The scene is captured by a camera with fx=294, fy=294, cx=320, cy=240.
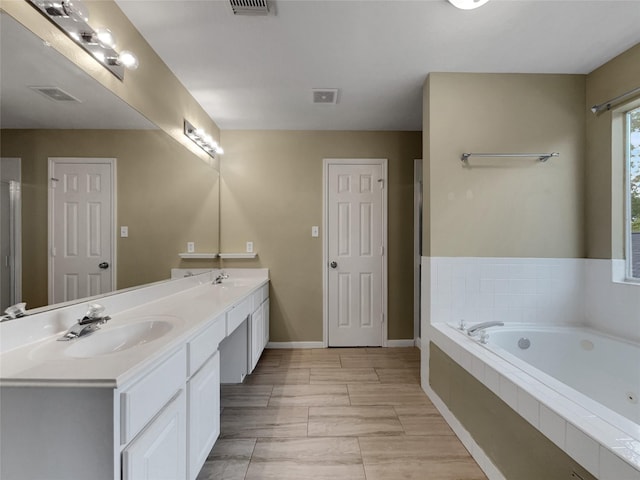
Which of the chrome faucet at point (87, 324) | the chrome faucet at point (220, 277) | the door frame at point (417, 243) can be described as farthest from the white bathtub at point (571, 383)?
the chrome faucet at point (220, 277)

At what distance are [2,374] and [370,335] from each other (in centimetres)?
291

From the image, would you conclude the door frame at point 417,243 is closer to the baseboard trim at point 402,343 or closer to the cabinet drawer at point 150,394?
the baseboard trim at point 402,343

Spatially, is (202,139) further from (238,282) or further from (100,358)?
(100,358)

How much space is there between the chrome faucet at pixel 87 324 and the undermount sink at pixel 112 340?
23mm

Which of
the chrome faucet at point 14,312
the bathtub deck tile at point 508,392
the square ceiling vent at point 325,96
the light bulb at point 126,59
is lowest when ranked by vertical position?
the bathtub deck tile at point 508,392

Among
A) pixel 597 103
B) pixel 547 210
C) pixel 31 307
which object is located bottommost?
pixel 31 307

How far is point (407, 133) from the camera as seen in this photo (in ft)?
10.8

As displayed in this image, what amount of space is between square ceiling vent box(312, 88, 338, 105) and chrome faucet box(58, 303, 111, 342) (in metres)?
2.10

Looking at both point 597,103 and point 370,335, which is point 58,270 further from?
point 597,103

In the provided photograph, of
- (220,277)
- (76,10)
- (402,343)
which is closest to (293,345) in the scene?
(220,277)

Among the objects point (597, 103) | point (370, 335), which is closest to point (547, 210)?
point (597, 103)

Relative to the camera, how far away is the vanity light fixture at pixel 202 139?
239cm

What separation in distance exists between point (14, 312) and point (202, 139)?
76.9 inches

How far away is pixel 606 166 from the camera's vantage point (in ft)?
6.82
